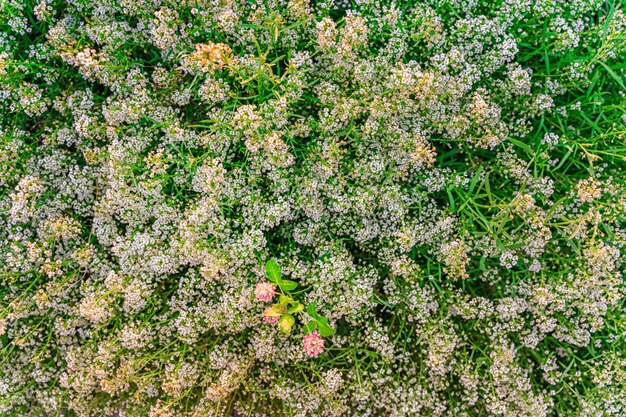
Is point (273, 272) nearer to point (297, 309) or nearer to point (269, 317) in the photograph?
point (297, 309)

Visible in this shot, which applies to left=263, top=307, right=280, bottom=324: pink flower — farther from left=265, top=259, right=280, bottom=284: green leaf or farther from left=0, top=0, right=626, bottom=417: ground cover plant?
left=265, top=259, right=280, bottom=284: green leaf

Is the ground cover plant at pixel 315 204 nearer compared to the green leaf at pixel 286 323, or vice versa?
the green leaf at pixel 286 323

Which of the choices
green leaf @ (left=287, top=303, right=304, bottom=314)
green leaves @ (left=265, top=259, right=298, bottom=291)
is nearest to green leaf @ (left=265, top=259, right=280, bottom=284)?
green leaves @ (left=265, top=259, right=298, bottom=291)

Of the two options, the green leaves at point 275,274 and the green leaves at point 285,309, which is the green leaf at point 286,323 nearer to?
the green leaves at point 285,309

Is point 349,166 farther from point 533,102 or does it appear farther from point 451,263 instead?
point 533,102

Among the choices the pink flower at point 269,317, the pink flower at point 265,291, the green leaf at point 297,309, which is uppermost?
the pink flower at point 265,291

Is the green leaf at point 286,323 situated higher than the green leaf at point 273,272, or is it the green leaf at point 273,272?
the green leaf at point 273,272

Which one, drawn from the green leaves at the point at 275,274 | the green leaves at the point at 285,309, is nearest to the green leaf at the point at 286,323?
the green leaves at the point at 285,309

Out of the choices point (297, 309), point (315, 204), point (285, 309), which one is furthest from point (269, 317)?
point (315, 204)

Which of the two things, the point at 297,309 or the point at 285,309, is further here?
the point at 285,309
